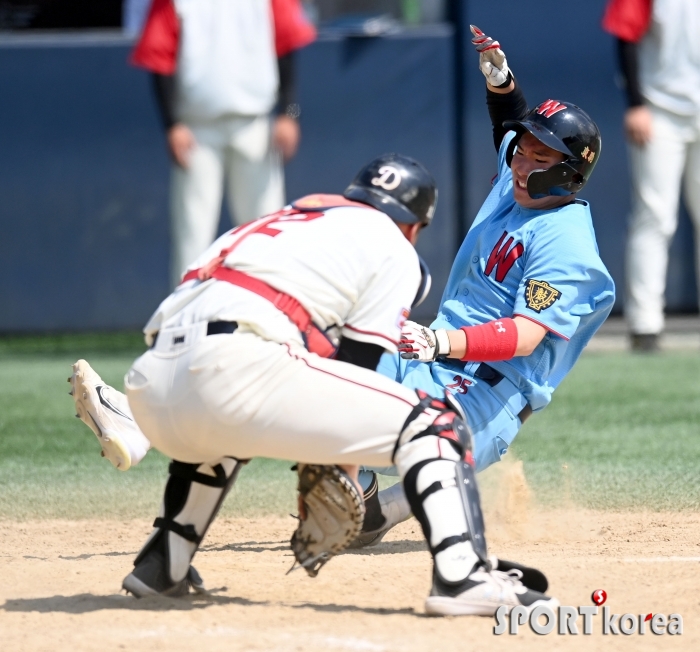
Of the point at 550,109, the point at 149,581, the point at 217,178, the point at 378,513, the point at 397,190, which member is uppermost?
the point at 397,190

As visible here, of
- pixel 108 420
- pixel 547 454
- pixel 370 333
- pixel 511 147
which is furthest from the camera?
pixel 547 454

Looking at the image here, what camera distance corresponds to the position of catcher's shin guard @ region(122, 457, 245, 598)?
3898mm

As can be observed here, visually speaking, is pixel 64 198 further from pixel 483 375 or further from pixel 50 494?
pixel 483 375

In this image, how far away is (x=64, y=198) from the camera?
431 inches

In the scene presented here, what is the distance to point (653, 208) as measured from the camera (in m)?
9.36

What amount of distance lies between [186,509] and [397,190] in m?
1.19

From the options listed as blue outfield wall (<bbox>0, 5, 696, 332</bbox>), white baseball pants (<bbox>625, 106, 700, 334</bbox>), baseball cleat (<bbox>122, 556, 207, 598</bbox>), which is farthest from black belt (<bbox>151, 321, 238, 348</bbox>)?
blue outfield wall (<bbox>0, 5, 696, 332</bbox>)

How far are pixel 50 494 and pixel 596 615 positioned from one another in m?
2.94

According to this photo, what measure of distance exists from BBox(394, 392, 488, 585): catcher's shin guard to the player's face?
4.79 feet

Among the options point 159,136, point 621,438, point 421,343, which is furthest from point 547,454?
point 159,136

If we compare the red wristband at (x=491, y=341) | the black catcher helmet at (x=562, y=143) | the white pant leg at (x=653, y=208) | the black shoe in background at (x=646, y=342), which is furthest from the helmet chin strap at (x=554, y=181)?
the black shoe in background at (x=646, y=342)

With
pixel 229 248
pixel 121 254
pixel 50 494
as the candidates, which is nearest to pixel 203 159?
pixel 121 254

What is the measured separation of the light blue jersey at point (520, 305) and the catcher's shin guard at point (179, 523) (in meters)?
1.16

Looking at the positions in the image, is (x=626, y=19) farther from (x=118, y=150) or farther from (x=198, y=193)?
(x=118, y=150)
